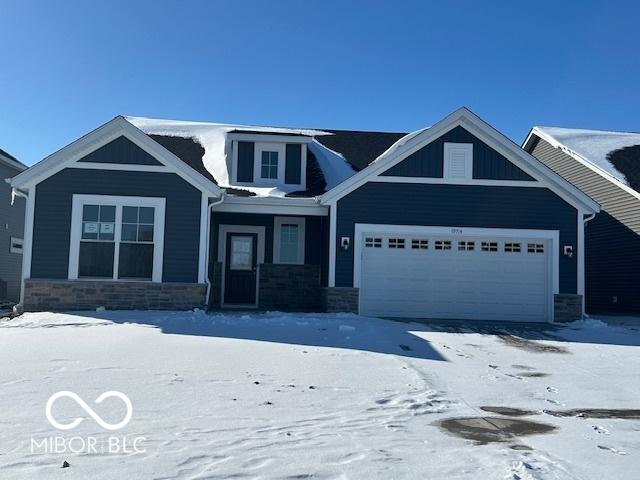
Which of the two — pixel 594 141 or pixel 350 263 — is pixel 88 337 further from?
pixel 594 141

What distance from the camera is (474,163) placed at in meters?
14.2

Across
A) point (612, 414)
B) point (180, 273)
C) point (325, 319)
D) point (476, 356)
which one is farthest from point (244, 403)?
point (180, 273)

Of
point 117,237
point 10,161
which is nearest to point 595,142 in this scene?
point 117,237

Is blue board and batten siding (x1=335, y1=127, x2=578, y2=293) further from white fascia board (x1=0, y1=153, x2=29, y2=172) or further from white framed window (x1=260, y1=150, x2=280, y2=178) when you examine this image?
white fascia board (x1=0, y1=153, x2=29, y2=172)

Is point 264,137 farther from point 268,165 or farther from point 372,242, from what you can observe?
point 372,242

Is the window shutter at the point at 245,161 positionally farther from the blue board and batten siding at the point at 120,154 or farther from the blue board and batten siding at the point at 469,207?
the blue board and batten siding at the point at 469,207

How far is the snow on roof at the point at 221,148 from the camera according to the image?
15.9 metres

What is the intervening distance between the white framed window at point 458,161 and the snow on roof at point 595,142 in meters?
6.56

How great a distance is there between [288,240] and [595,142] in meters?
12.7

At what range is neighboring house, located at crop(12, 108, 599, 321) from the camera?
524 inches

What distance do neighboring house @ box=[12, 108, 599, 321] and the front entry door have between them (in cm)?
3

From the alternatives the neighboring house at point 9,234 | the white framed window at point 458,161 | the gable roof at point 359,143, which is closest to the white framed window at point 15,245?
the neighboring house at point 9,234

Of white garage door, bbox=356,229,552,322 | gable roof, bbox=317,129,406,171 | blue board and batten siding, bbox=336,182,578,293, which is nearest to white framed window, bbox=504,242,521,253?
white garage door, bbox=356,229,552,322

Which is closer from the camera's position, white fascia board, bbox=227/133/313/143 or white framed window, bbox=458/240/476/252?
white framed window, bbox=458/240/476/252
